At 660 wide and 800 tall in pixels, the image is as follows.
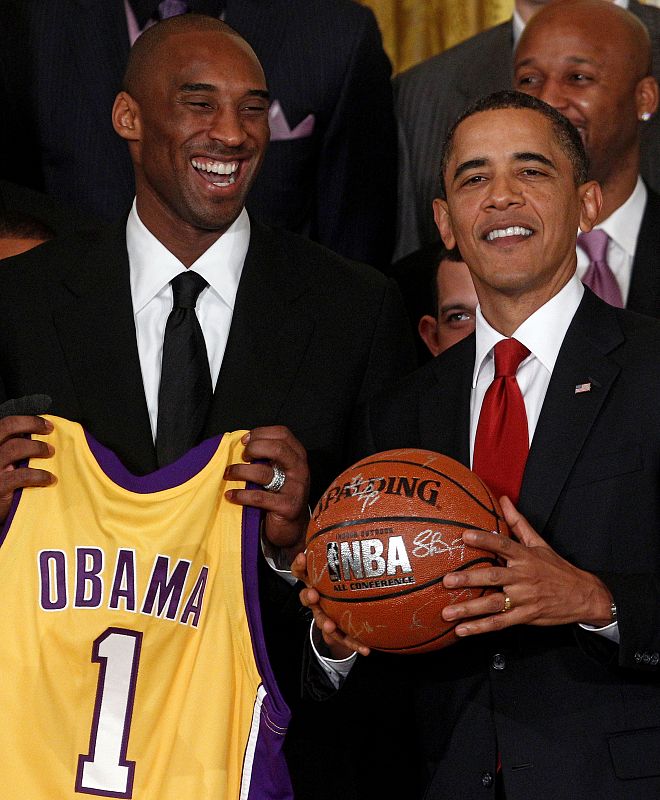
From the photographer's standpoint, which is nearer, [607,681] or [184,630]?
[607,681]

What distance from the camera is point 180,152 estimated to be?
3160 mm

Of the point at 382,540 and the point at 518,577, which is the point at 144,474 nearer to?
the point at 382,540

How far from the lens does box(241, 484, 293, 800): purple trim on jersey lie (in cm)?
259

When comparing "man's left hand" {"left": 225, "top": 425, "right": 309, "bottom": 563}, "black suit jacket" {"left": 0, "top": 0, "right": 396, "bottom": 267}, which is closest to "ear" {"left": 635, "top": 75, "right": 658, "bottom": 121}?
"black suit jacket" {"left": 0, "top": 0, "right": 396, "bottom": 267}

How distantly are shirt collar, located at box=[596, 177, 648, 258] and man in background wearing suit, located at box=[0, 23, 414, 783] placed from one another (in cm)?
78

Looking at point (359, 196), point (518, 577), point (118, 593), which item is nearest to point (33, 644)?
point (118, 593)

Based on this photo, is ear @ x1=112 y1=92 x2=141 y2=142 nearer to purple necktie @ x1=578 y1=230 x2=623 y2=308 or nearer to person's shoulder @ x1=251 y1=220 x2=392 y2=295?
person's shoulder @ x1=251 y1=220 x2=392 y2=295

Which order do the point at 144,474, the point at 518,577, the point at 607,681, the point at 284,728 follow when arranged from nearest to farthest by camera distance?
the point at 518,577
the point at 607,681
the point at 284,728
the point at 144,474

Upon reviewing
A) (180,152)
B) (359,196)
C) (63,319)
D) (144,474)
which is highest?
(359,196)

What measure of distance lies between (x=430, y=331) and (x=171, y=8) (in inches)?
44.6

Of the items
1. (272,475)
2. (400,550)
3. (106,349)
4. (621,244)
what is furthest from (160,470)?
(621,244)

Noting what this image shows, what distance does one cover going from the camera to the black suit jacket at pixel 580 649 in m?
2.37

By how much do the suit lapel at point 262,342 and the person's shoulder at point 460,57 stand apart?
130cm

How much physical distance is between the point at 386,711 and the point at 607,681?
63 centimetres
